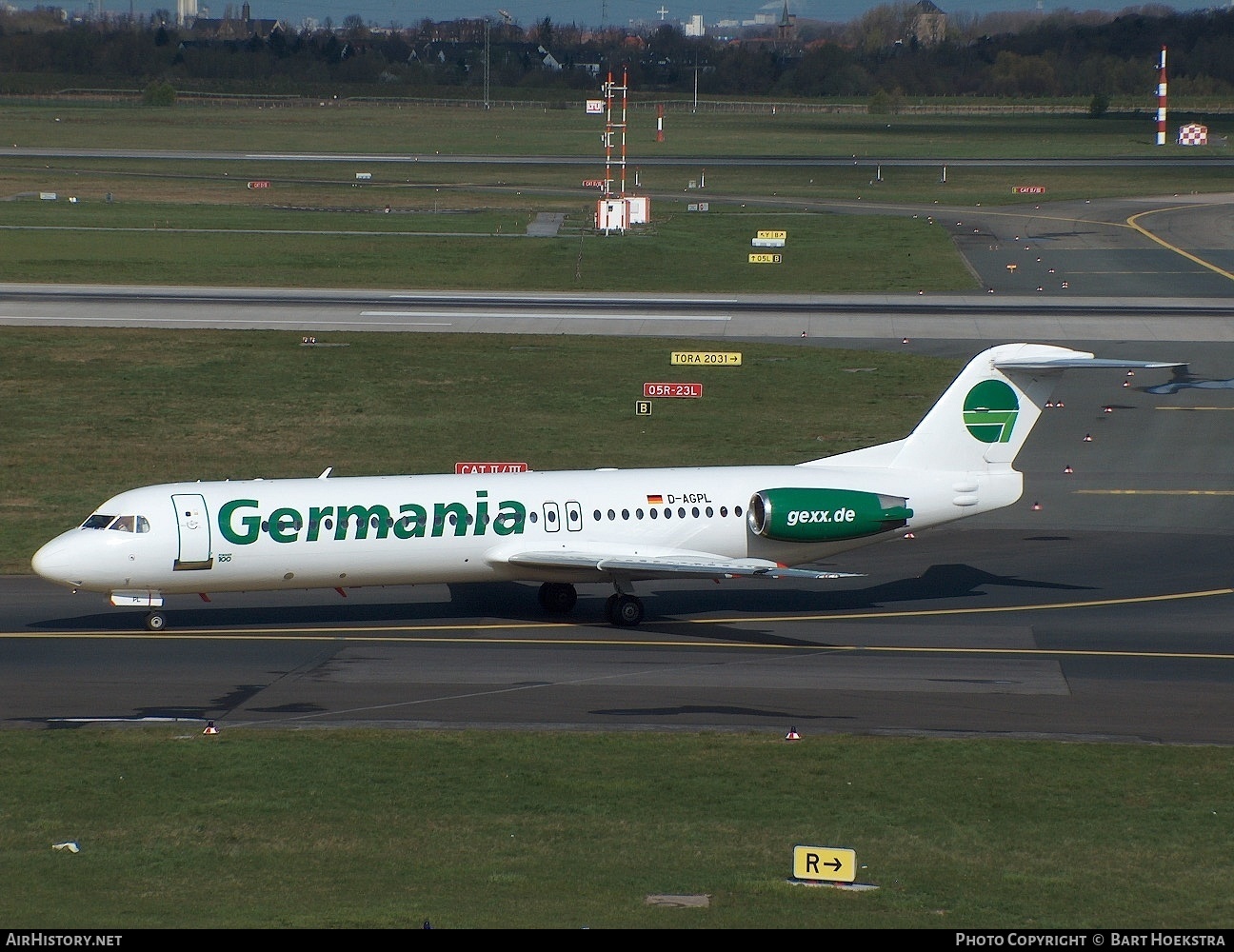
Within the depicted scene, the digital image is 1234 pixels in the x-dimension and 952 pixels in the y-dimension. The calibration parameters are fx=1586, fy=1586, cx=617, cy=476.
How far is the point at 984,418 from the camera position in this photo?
37062 mm

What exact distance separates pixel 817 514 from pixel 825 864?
16058mm

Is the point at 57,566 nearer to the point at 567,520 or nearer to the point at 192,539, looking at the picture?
the point at 192,539

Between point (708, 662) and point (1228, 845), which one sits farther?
point (708, 662)

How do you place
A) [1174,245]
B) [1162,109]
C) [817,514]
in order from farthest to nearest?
[1162,109], [1174,245], [817,514]

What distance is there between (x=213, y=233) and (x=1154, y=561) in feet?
248

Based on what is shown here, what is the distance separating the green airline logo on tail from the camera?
37000 mm

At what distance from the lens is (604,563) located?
33750 mm

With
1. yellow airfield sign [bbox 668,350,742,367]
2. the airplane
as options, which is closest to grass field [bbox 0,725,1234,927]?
the airplane

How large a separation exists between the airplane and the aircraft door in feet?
0.11

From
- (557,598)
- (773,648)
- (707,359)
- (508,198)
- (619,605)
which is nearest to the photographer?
(773,648)

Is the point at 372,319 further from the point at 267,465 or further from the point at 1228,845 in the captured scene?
the point at 1228,845

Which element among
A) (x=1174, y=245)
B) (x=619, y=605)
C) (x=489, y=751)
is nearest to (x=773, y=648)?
(x=619, y=605)

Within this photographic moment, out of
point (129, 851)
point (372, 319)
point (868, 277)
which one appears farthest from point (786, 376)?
point (129, 851)

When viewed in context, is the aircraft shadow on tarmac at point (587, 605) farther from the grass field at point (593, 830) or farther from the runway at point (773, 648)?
the grass field at point (593, 830)
